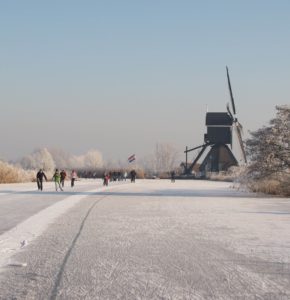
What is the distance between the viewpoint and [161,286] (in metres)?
6.48

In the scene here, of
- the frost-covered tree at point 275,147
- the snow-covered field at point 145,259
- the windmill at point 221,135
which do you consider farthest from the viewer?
the windmill at point 221,135

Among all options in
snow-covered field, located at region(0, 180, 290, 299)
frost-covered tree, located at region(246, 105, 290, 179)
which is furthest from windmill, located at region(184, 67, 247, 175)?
snow-covered field, located at region(0, 180, 290, 299)

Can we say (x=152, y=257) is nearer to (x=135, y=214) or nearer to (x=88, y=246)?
(x=88, y=246)

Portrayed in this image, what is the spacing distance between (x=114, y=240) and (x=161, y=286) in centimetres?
414

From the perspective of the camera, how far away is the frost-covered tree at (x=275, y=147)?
2952 cm

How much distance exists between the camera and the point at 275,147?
97.2ft

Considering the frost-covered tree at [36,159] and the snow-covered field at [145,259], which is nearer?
the snow-covered field at [145,259]

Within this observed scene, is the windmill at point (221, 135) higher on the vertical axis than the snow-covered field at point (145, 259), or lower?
higher

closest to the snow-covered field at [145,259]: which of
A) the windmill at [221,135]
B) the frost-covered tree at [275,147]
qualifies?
the frost-covered tree at [275,147]

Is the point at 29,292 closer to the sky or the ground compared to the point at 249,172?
closer to the ground

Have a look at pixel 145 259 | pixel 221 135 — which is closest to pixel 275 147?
pixel 145 259

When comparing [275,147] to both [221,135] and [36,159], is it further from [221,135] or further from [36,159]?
[36,159]

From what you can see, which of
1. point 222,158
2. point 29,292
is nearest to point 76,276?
point 29,292

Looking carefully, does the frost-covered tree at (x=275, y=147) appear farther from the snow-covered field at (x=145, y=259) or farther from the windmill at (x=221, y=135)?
the windmill at (x=221, y=135)
